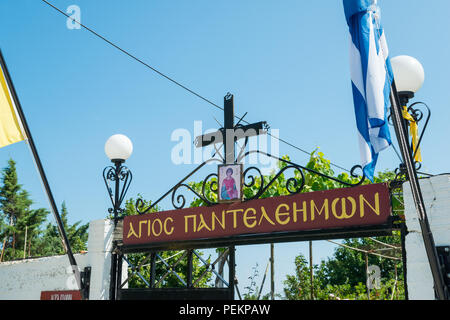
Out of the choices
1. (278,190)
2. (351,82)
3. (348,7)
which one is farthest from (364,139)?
(278,190)

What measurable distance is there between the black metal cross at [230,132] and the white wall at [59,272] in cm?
240

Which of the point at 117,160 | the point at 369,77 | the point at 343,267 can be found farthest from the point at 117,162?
the point at 343,267

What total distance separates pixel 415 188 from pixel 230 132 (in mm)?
3293

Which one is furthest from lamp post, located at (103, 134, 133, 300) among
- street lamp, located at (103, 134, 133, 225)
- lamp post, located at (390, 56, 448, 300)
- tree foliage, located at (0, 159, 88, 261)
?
tree foliage, located at (0, 159, 88, 261)

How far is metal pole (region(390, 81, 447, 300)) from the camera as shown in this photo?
409 cm

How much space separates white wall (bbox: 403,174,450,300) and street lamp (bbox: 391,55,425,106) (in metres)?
1.12

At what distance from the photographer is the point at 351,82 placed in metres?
4.49

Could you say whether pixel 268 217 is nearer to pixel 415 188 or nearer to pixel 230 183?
pixel 230 183

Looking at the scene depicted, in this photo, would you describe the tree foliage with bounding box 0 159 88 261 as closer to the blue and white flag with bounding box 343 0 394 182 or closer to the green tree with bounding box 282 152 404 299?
the green tree with bounding box 282 152 404 299

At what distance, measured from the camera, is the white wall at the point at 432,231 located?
4.82 m

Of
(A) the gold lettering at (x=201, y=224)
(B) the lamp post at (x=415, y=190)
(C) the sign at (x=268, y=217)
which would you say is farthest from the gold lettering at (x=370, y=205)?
(A) the gold lettering at (x=201, y=224)

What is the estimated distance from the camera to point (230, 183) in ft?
21.8

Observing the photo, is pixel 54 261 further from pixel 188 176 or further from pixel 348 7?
pixel 348 7
